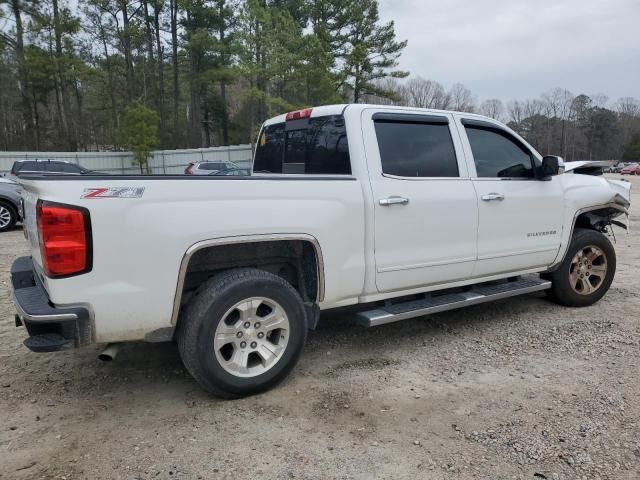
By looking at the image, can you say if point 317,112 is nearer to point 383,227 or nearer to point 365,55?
point 383,227

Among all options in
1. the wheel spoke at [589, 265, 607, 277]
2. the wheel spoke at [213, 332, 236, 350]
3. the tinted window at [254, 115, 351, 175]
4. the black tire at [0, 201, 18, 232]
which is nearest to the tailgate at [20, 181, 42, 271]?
the wheel spoke at [213, 332, 236, 350]

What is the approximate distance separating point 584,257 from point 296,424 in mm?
3824

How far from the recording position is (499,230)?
4.44 m

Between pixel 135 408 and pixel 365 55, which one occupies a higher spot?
pixel 365 55

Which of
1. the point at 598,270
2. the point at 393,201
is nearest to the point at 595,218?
the point at 598,270

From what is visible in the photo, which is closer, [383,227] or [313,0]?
[383,227]

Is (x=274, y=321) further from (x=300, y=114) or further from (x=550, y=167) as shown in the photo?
(x=550, y=167)

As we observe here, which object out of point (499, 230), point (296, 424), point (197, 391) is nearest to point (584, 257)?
point (499, 230)

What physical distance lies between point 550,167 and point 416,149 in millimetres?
1522

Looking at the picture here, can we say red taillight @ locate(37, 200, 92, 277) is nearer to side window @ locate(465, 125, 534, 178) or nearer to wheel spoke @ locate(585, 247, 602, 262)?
side window @ locate(465, 125, 534, 178)

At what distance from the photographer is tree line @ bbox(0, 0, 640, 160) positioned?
31.3m

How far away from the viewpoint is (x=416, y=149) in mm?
4078

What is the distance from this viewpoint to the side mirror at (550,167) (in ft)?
15.3

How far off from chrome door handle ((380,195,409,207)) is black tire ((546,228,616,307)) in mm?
2328
